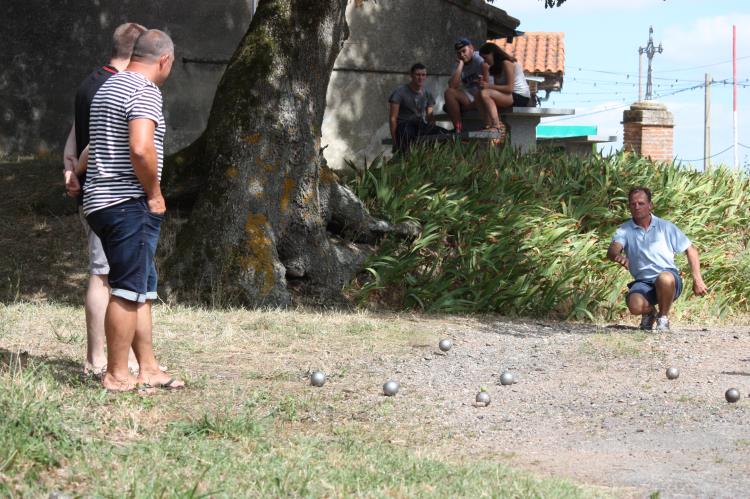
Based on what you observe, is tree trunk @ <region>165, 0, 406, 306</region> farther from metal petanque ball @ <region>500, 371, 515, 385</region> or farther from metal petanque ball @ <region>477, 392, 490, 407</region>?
metal petanque ball @ <region>477, 392, 490, 407</region>

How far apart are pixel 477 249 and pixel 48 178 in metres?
5.50

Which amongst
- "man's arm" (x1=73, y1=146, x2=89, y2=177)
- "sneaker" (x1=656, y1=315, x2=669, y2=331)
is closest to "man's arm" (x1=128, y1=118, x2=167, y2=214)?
"man's arm" (x1=73, y1=146, x2=89, y2=177)

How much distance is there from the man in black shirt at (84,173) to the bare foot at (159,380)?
39 centimetres

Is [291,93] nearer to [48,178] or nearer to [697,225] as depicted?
[48,178]

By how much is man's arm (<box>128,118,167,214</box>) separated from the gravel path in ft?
5.62

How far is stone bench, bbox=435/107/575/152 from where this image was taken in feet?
47.6

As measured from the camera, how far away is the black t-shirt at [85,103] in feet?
18.6

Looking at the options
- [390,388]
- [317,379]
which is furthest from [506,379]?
[317,379]

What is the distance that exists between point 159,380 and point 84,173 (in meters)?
1.17

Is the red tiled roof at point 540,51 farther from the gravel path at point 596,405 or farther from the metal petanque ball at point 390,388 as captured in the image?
the metal petanque ball at point 390,388

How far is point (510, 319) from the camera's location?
10336 mm

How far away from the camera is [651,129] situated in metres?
21.4

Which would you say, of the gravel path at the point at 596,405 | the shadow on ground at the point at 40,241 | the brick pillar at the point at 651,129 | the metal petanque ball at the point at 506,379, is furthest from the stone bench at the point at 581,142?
the metal petanque ball at the point at 506,379

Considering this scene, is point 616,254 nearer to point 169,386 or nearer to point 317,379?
point 317,379
